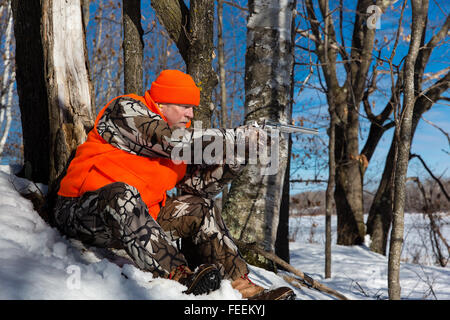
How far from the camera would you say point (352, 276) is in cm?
480

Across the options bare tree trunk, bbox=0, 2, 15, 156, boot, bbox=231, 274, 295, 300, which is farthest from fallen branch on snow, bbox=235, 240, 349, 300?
bare tree trunk, bbox=0, 2, 15, 156

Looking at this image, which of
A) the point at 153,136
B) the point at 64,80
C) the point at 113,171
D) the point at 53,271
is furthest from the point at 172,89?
the point at 53,271

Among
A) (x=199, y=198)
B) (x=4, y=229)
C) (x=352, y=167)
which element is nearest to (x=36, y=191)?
(x=4, y=229)

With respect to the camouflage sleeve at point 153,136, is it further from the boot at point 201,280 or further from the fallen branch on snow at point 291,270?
the fallen branch on snow at point 291,270

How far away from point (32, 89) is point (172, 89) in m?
1.47

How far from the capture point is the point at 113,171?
6.21 feet

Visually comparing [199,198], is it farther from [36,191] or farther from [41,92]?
[41,92]

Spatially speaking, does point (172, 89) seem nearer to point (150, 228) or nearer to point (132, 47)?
point (150, 228)

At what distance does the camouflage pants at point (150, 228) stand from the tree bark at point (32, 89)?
89cm

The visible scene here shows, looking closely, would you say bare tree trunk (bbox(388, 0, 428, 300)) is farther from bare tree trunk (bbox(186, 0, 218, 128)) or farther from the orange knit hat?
the orange knit hat

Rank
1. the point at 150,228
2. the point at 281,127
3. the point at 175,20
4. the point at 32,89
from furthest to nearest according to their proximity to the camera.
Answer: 1. the point at 175,20
2. the point at 32,89
3. the point at 281,127
4. the point at 150,228

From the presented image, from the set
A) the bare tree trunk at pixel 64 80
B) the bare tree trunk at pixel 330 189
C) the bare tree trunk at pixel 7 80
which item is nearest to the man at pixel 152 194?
the bare tree trunk at pixel 64 80

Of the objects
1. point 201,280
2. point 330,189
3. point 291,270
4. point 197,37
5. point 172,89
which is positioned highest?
point 197,37
